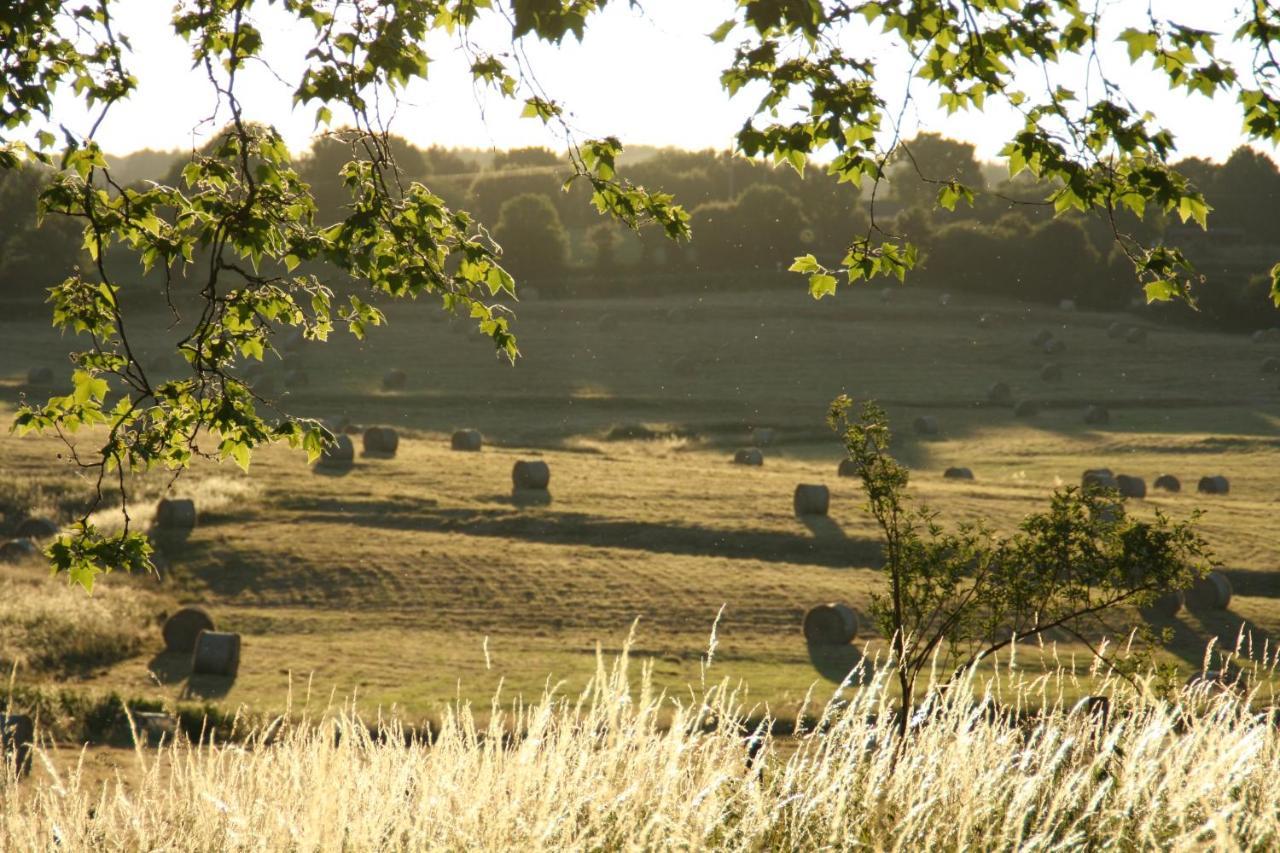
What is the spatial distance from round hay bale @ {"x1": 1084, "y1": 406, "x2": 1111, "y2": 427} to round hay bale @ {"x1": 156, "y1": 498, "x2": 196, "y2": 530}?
138 feet

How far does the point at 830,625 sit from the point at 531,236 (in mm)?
72031

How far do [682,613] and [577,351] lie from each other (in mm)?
48810

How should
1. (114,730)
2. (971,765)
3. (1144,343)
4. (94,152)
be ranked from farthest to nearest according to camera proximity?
1. (1144,343)
2. (114,730)
3. (94,152)
4. (971,765)

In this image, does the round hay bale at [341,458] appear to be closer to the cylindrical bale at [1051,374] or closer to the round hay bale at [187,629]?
the round hay bale at [187,629]

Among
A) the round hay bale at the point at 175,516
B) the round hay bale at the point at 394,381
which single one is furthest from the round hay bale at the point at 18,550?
the round hay bale at the point at 394,381

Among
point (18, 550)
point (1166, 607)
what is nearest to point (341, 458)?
point (18, 550)

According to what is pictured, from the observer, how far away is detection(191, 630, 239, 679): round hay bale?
79.1ft

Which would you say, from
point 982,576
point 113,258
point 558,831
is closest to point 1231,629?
point 982,576

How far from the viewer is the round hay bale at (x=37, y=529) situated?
33.5m

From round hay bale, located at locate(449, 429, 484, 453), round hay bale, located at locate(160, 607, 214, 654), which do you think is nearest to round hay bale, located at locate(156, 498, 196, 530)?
round hay bale, located at locate(160, 607, 214, 654)

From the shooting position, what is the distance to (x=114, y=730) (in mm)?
20359

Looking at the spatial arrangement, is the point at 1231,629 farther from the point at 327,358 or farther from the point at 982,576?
the point at 327,358

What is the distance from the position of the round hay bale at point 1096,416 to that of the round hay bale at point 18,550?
151 feet

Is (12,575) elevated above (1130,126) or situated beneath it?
situated beneath
